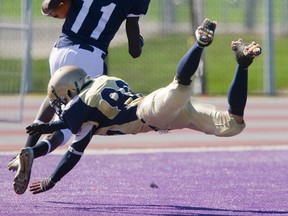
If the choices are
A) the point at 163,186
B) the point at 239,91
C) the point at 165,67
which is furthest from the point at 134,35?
the point at 165,67

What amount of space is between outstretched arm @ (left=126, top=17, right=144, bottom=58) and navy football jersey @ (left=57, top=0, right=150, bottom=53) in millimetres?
92

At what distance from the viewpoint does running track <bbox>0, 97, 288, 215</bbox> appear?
263 inches

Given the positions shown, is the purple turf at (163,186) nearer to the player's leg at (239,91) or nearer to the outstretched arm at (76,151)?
Result: the outstretched arm at (76,151)

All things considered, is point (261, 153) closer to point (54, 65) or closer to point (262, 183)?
point (262, 183)

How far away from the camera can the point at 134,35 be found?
771 cm

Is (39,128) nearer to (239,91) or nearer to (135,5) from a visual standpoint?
(239,91)

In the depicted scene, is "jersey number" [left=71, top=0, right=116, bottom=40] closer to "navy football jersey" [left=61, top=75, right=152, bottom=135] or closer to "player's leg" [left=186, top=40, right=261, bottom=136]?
"navy football jersey" [left=61, top=75, right=152, bottom=135]

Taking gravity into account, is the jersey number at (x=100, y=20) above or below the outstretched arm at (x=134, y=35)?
above

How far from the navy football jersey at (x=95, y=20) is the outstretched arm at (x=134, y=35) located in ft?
0.30

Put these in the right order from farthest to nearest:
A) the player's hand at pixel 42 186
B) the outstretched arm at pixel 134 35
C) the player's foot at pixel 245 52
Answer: the outstretched arm at pixel 134 35 → the player's hand at pixel 42 186 → the player's foot at pixel 245 52

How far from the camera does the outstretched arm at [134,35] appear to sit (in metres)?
7.67

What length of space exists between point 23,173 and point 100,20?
61.8 inches

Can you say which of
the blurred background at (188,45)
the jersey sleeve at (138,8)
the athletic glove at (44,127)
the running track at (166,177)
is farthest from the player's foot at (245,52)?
the blurred background at (188,45)

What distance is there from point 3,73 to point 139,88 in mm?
4758
